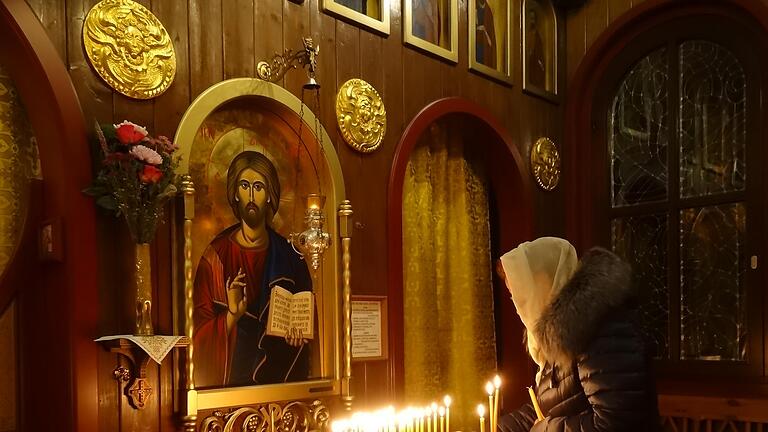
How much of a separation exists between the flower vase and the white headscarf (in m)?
1.32

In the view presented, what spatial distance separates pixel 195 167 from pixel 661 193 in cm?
339

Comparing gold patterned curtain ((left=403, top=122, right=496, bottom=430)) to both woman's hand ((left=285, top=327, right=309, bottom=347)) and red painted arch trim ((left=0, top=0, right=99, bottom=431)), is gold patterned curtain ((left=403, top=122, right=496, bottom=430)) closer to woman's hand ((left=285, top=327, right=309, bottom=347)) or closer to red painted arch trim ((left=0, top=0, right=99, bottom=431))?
woman's hand ((left=285, top=327, right=309, bottom=347))

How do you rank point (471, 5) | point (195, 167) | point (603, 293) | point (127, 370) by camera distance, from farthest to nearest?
point (471, 5)
point (195, 167)
point (127, 370)
point (603, 293)

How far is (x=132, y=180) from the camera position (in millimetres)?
2709

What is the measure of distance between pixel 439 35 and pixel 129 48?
2184 millimetres

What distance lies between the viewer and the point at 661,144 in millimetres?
5230

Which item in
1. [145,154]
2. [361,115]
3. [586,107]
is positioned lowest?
[145,154]

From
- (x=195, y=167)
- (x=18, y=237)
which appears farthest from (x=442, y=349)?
(x=18, y=237)

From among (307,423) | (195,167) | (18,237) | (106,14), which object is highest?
(106,14)

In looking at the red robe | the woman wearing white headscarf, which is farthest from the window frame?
the red robe

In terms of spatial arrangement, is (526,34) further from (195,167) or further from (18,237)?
(18,237)

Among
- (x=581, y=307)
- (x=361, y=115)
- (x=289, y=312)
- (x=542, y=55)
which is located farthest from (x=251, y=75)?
(x=542, y=55)

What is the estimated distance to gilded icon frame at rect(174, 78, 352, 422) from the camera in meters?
3.02

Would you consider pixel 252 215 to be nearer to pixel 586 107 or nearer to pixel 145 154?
pixel 145 154
